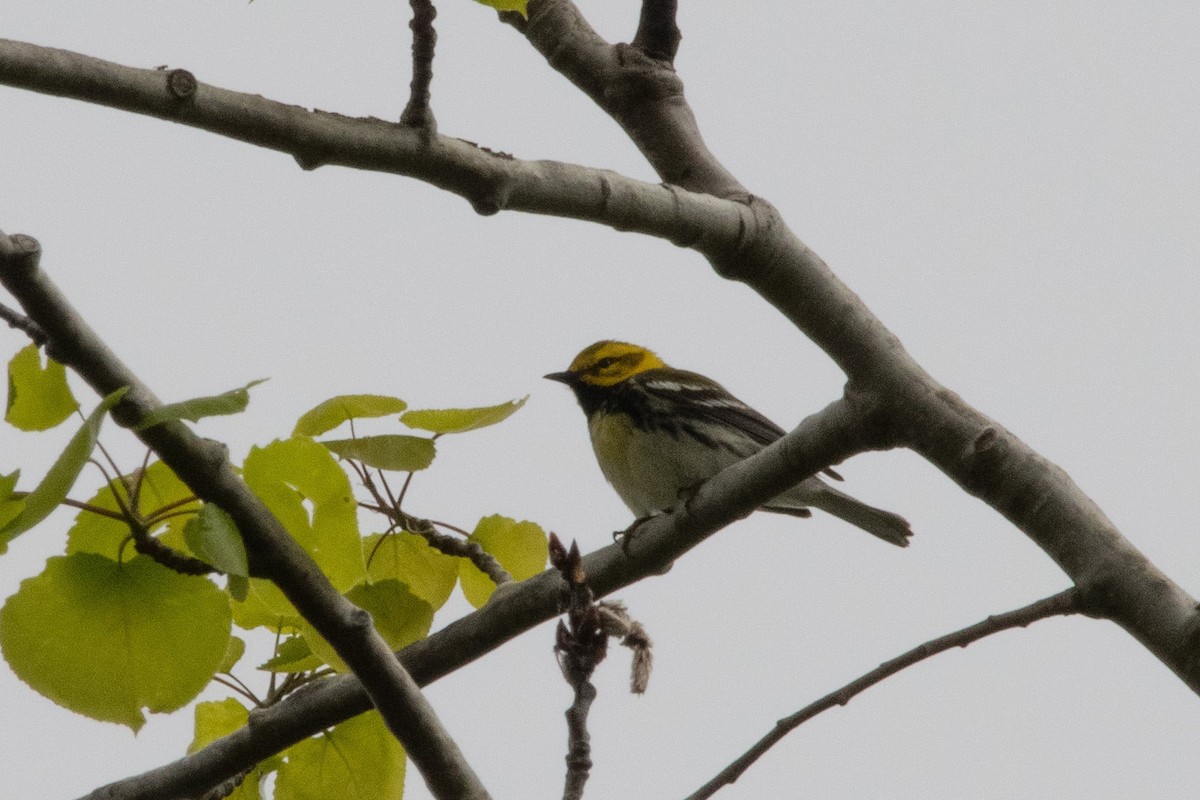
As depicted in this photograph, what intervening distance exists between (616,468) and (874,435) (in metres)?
3.36

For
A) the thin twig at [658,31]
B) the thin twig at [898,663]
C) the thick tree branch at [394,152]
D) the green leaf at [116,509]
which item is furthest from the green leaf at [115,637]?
the thin twig at [658,31]

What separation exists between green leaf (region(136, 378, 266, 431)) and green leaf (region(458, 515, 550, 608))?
1.29 metres

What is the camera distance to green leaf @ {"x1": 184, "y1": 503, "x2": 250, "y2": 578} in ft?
6.31

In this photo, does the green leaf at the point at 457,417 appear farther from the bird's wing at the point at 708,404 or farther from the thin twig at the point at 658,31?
the bird's wing at the point at 708,404

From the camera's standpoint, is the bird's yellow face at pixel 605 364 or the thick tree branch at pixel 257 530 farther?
the bird's yellow face at pixel 605 364

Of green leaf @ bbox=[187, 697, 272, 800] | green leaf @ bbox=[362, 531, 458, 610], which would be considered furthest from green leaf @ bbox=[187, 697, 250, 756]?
green leaf @ bbox=[362, 531, 458, 610]

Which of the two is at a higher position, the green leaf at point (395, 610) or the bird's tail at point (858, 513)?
the bird's tail at point (858, 513)

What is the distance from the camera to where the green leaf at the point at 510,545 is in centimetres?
312

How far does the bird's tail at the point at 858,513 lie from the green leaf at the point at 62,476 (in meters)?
4.43

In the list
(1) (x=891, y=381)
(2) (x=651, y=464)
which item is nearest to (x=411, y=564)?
(1) (x=891, y=381)

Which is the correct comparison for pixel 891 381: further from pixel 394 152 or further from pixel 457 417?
pixel 394 152

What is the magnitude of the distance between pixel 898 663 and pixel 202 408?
3.98ft

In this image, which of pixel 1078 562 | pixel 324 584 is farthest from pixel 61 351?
pixel 1078 562

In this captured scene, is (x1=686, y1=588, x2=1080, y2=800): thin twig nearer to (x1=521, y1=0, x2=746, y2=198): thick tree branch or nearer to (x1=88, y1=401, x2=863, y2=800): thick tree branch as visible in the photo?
(x1=88, y1=401, x2=863, y2=800): thick tree branch
